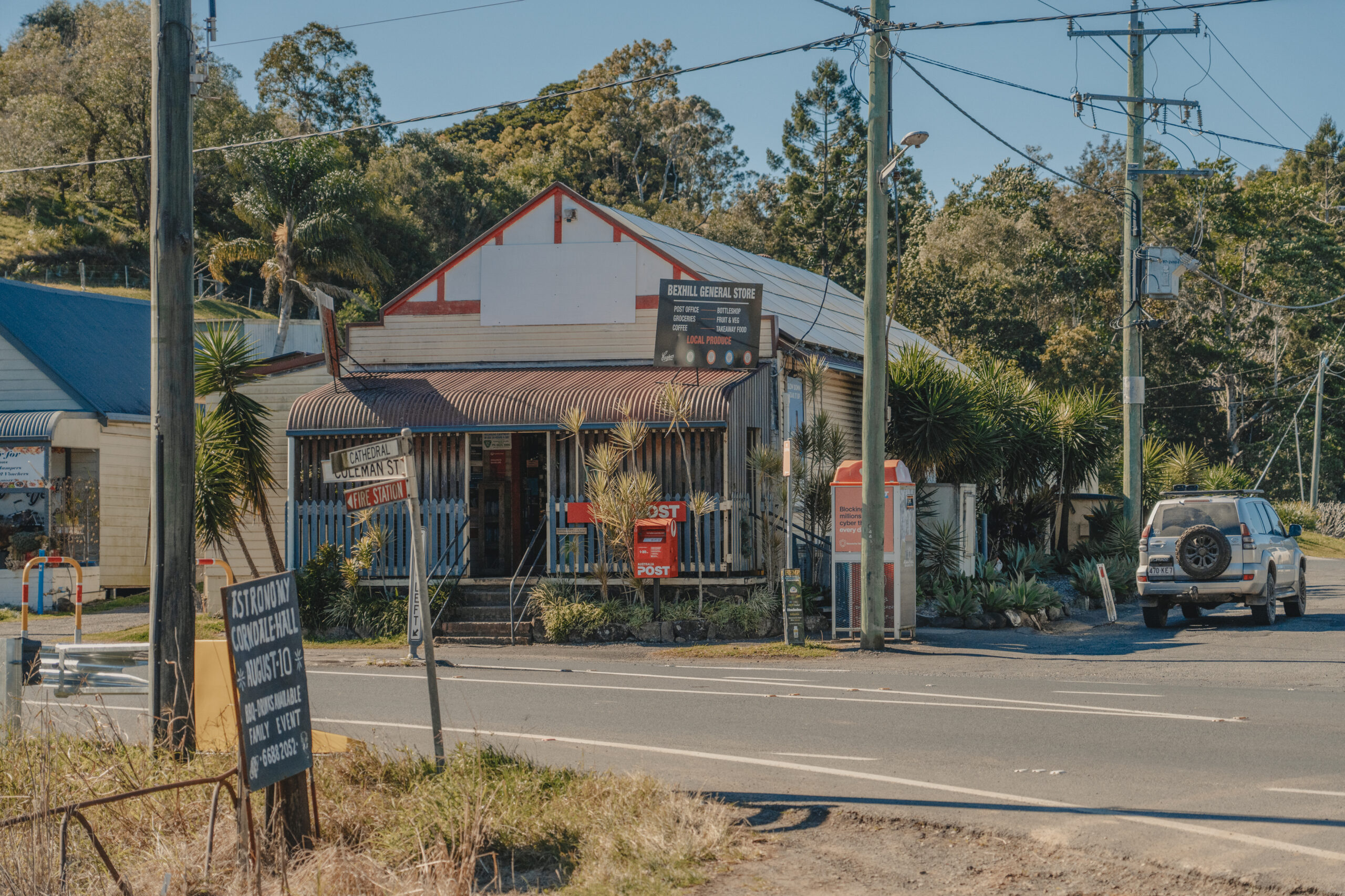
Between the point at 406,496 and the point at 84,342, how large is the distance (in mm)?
21342

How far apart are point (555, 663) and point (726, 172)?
60.9 m

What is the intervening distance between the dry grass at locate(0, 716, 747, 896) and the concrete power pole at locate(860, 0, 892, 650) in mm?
9088

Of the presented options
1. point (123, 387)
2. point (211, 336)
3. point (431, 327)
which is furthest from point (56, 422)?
point (431, 327)

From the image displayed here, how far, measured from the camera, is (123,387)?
87.9 feet

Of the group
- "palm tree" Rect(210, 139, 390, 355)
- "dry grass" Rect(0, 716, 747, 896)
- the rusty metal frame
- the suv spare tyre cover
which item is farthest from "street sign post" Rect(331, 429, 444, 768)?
"palm tree" Rect(210, 139, 390, 355)

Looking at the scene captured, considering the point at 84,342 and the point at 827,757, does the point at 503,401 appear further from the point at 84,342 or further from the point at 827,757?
the point at 84,342

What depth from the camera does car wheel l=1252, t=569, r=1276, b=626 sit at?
1859 centimetres

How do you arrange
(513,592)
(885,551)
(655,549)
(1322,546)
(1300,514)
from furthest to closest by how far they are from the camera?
(1300,514) < (1322,546) < (513,592) < (655,549) < (885,551)

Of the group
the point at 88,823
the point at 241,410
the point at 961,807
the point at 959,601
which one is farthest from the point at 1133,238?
the point at 88,823

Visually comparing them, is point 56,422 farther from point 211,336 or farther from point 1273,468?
point 1273,468

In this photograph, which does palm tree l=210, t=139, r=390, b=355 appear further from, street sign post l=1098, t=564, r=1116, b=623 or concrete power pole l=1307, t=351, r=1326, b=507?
concrete power pole l=1307, t=351, r=1326, b=507

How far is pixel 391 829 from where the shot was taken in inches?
279

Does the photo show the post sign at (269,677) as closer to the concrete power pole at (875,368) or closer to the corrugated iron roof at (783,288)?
the concrete power pole at (875,368)

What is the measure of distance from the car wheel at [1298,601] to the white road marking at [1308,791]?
13.0 meters
